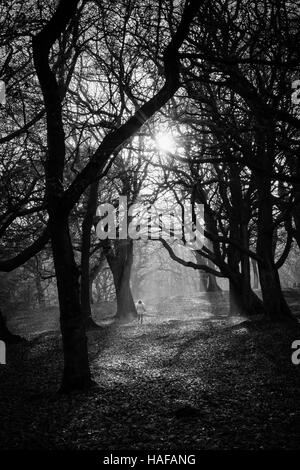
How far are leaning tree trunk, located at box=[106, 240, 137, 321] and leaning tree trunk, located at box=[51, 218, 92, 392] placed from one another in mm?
17298

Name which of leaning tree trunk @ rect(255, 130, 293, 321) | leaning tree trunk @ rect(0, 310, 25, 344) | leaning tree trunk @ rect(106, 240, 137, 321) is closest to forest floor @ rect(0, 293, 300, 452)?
leaning tree trunk @ rect(255, 130, 293, 321)

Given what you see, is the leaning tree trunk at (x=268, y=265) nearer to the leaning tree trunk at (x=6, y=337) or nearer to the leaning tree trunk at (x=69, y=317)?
the leaning tree trunk at (x=69, y=317)

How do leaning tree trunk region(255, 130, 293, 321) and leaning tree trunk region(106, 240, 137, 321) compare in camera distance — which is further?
leaning tree trunk region(106, 240, 137, 321)

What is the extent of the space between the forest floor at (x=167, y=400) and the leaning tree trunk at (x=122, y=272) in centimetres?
1266

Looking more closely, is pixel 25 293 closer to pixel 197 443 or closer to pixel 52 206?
pixel 52 206

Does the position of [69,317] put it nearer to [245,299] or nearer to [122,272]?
[245,299]

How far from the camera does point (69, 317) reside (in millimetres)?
8383

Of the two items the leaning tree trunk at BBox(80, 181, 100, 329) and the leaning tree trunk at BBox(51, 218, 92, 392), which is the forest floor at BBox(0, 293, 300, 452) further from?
the leaning tree trunk at BBox(80, 181, 100, 329)

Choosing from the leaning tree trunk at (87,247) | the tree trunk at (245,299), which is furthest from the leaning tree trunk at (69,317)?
the tree trunk at (245,299)

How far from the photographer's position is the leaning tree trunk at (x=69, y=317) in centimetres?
840

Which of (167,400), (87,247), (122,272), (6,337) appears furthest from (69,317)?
(122,272)

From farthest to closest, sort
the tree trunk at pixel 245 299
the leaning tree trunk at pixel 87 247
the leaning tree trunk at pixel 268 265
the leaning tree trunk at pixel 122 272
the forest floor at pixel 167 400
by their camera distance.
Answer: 1. the leaning tree trunk at pixel 122 272
2. the tree trunk at pixel 245 299
3. the leaning tree trunk at pixel 87 247
4. the leaning tree trunk at pixel 268 265
5. the forest floor at pixel 167 400

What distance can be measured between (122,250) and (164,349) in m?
13.1

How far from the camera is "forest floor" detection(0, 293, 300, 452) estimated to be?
19.0 feet
